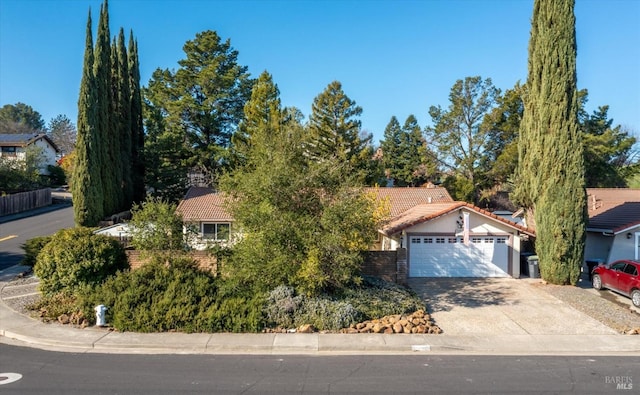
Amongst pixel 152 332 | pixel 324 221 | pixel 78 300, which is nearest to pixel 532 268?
pixel 324 221

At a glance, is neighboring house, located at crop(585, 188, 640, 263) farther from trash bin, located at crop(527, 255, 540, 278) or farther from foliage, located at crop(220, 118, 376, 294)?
foliage, located at crop(220, 118, 376, 294)

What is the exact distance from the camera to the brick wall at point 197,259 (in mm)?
14630

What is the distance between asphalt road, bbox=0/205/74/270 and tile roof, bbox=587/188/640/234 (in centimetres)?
2929

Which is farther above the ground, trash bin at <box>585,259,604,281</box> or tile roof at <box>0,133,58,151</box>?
tile roof at <box>0,133,58,151</box>

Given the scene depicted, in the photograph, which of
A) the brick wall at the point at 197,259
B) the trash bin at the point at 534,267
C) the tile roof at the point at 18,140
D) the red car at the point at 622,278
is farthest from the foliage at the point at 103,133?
the tile roof at the point at 18,140

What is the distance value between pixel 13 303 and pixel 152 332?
6175mm

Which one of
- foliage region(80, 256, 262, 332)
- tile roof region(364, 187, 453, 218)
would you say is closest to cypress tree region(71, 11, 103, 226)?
foliage region(80, 256, 262, 332)

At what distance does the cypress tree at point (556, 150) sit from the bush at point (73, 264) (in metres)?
17.1

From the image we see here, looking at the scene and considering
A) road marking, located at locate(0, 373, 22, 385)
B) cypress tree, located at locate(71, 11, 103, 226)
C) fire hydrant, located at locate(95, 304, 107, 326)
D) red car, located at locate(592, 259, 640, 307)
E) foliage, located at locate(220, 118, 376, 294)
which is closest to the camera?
road marking, located at locate(0, 373, 22, 385)

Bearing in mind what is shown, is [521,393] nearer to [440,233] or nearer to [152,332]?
[152,332]

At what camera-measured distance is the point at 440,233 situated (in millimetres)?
19516

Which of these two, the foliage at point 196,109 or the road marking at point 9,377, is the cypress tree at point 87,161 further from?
the road marking at point 9,377

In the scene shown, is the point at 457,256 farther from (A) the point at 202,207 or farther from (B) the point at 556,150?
(A) the point at 202,207

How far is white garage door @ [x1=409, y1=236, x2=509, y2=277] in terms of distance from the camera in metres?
19.5
